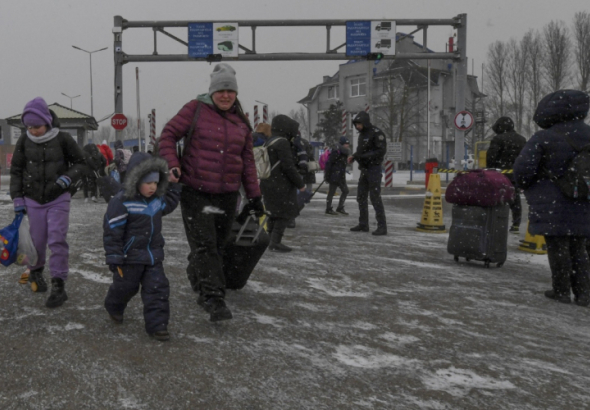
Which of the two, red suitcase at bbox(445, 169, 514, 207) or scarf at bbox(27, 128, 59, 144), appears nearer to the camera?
scarf at bbox(27, 128, 59, 144)

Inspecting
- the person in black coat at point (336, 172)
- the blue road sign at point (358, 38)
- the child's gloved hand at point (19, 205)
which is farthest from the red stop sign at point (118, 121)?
the child's gloved hand at point (19, 205)

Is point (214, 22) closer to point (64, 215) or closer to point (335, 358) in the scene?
point (64, 215)

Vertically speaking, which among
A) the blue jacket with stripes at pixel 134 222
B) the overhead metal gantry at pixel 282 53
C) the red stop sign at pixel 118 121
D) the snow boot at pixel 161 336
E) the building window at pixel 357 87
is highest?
the building window at pixel 357 87

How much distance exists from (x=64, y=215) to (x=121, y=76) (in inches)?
662

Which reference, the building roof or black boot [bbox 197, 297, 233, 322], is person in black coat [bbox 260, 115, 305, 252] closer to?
black boot [bbox 197, 297, 233, 322]

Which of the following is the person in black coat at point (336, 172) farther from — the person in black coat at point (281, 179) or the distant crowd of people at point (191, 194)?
the distant crowd of people at point (191, 194)

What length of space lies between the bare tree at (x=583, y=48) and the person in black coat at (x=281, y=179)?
46.1m

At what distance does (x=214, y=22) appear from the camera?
20.2 metres

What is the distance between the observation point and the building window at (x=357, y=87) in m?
60.1

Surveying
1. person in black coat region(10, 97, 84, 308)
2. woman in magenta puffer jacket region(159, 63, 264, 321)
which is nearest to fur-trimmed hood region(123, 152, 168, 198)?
woman in magenta puffer jacket region(159, 63, 264, 321)

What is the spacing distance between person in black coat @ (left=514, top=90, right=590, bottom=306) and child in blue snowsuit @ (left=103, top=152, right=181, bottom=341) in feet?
11.2

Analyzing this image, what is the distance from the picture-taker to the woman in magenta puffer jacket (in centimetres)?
438

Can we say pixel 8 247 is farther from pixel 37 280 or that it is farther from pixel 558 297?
pixel 558 297

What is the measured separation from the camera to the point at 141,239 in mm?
3975
